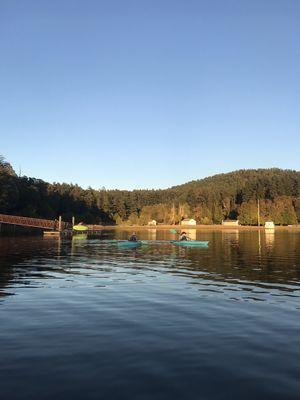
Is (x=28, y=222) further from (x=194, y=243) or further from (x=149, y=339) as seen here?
(x=149, y=339)

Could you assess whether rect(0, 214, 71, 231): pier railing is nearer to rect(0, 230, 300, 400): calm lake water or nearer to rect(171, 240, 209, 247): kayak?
rect(171, 240, 209, 247): kayak

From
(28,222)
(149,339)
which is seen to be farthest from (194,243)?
(28,222)

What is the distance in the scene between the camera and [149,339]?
13781 millimetres

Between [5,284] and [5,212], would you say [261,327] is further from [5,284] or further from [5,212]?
[5,212]

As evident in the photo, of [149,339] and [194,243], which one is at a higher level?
[194,243]

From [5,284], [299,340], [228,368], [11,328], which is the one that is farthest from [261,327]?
[5,284]

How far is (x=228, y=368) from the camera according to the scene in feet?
36.6

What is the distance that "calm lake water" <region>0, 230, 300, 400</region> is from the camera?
9898mm

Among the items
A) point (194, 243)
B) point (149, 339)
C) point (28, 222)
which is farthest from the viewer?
point (28, 222)

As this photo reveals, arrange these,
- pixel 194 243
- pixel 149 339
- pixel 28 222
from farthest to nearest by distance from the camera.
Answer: pixel 28 222, pixel 194 243, pixel 149 339

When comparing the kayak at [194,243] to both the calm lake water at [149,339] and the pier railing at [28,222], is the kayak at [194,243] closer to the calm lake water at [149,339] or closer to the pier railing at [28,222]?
the calm lake water at [149,339]

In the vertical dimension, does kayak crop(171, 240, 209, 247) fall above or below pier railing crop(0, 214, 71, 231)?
below

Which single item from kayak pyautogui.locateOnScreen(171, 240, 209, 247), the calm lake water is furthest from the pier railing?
the calm lake water

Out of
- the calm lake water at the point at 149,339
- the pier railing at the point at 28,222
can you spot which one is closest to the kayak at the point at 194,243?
the calm lake water at the point at 149,339
